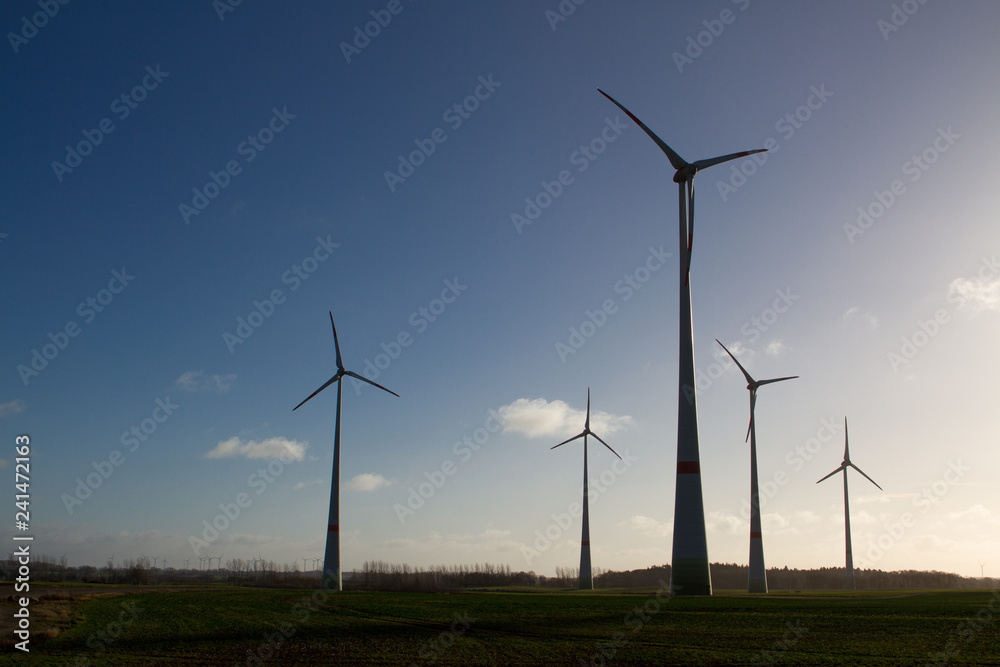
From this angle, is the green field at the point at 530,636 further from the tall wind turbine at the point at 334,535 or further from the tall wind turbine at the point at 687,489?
the tall wind turbine at the point at 334,535

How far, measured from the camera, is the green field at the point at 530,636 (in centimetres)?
2152

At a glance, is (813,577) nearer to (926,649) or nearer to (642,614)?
(642,614)

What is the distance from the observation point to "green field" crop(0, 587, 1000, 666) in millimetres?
21516

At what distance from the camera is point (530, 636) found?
27.6m

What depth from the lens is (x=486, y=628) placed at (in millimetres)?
30500

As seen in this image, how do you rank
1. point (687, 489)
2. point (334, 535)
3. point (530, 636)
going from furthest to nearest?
point (334, 535)
point (687, 489)
point (530, 636)

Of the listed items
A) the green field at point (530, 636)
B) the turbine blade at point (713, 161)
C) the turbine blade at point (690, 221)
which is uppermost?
the turbine blade at point (713, 161)

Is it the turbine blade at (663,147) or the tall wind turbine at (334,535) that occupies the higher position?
the turbine blade at (663,147)

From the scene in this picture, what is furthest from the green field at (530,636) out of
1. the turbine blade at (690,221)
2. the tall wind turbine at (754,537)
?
the tall wind turbine at (754,537)

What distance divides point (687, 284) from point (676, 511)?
16553 mm

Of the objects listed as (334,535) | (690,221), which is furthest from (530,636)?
(334,535)

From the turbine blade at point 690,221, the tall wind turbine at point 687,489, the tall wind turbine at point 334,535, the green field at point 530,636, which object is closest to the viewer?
the green field at point 530,636

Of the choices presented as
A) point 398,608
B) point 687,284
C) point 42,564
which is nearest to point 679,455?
point 687,284

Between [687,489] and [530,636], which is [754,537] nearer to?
[687,489]
